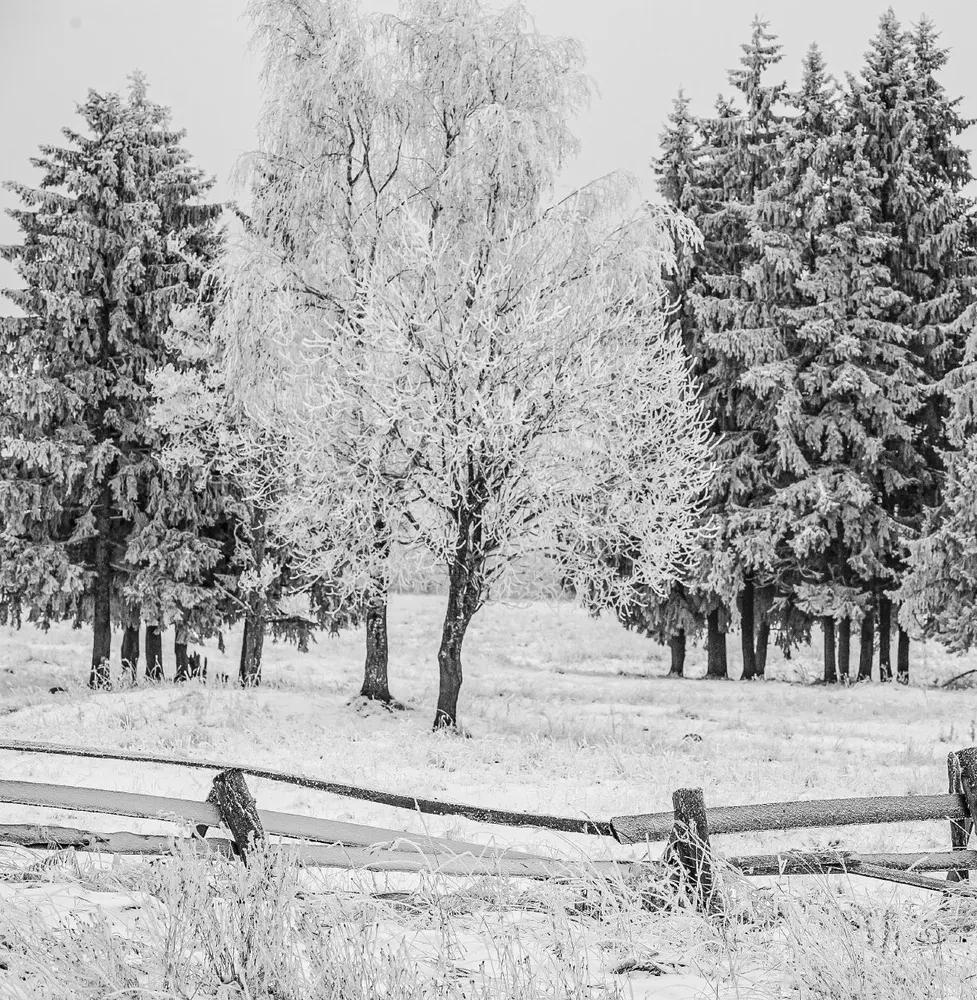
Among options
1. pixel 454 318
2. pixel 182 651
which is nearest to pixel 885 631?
pixel 454 318

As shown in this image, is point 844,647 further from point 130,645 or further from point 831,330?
point 130,645

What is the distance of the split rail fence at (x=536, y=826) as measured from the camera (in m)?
4.65

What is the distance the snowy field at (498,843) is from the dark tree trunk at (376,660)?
612 millimetres

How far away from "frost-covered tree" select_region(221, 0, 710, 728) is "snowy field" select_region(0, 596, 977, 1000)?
2.98m

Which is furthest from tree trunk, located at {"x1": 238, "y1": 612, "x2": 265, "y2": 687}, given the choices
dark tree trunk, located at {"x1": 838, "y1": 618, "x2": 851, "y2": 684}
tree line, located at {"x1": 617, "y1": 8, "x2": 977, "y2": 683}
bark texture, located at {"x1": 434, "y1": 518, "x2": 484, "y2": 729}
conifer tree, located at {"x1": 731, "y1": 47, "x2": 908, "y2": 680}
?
dark tree trunk, located at {"x1": 838, "y1": 618, "x2": 851, "y2": 684}

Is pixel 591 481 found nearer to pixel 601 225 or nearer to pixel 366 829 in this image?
pixel 601 225

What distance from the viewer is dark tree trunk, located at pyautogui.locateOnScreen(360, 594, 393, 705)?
16.6 meters

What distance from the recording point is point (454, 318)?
1434 cm

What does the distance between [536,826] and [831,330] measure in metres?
20.5

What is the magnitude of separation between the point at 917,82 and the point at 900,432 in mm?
9232

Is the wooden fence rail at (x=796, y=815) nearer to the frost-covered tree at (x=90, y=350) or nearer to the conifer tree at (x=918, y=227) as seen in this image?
the frost-covered tree at (x=90, y=350)

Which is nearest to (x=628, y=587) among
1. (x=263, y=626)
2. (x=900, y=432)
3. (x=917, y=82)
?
(x=263, y=626)

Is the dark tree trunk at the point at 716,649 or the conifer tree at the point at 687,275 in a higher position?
the conifer tree at the point at 687,275

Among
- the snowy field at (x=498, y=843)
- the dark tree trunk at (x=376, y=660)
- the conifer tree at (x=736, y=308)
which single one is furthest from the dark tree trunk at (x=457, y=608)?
the conifer tree at (x=736, y=308)
